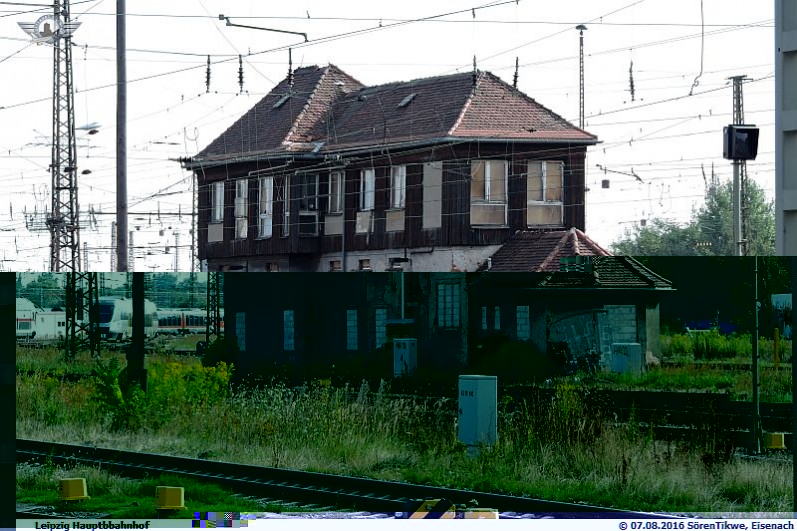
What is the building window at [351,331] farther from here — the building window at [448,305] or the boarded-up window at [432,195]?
the boarded-up window at [432,195]

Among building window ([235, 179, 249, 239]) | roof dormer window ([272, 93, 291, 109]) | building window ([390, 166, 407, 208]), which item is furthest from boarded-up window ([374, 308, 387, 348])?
roof dormer window ([272, 93, 291, 109])

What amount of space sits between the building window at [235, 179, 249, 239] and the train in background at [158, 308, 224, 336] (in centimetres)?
3459

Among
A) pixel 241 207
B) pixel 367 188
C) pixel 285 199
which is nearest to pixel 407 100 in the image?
pixel 367 188

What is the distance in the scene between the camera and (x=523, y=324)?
11.4 metres

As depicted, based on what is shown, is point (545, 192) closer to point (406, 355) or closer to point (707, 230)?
point (406, 355)

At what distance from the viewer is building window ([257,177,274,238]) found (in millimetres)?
45062

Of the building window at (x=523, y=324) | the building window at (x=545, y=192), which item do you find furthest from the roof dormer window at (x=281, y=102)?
the building window at (x=523, y=324)

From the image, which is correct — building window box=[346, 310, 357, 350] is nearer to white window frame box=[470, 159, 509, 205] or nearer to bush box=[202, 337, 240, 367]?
bush box=[202, 337, 240, 367]

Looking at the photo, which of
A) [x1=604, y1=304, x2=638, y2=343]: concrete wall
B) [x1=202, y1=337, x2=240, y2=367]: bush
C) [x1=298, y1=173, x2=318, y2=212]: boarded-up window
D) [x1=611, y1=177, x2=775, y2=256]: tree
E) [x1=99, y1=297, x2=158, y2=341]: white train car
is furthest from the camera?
[x1=611, y1=177, x2=775, y2=256]: tree

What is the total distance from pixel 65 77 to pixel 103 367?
28.4 m

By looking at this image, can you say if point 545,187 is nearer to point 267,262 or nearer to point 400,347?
point 267,262

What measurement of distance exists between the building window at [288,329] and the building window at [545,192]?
2960 centimetres

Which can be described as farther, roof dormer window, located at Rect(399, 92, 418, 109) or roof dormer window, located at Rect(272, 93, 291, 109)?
roof dormer window, located at Rect(272, 93, 291, 109)

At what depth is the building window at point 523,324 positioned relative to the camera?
11.4m
